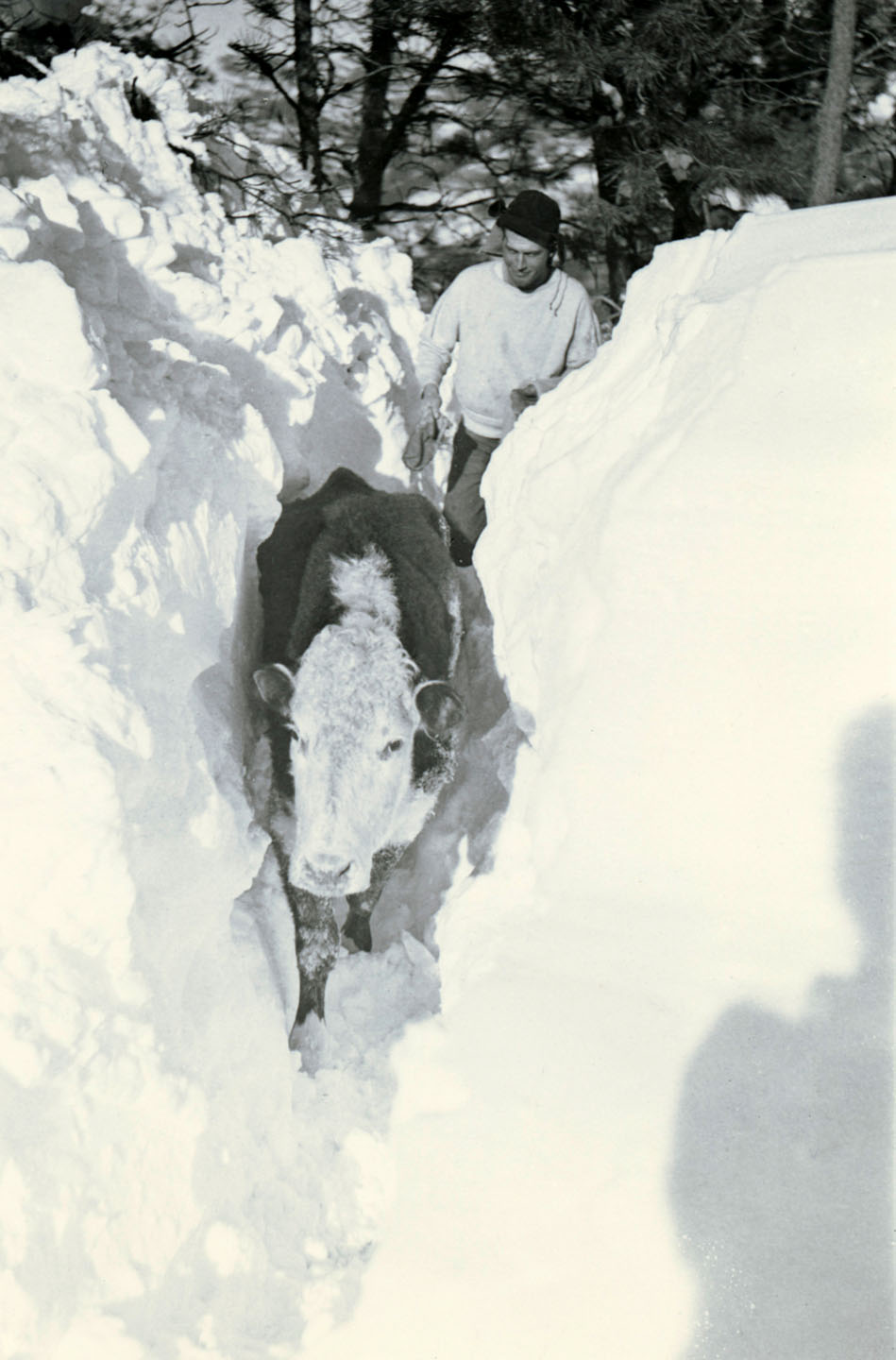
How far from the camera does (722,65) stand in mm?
3715

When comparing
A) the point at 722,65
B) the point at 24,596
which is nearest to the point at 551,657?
the point at 24,596

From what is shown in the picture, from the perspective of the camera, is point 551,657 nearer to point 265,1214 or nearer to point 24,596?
point 24,596

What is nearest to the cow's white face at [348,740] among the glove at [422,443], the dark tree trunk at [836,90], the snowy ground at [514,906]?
the snowy ground at [514,906]

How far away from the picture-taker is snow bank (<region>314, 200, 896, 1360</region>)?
226 cm

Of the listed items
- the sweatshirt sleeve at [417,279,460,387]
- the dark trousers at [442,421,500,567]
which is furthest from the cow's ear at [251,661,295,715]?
the sweatshirt sleeve at [417,279,460,387]

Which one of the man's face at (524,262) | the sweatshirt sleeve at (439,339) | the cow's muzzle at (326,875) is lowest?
the cow's muzzle at (326,875)

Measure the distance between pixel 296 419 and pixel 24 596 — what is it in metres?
1.63

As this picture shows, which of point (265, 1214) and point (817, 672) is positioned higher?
point (817, 672)

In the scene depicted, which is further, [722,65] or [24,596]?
[722,65]

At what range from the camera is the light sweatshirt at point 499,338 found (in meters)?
3.67

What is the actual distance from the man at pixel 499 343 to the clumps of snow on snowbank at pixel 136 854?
2.70 feet

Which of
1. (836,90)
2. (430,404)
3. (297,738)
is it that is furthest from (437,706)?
(836,90)

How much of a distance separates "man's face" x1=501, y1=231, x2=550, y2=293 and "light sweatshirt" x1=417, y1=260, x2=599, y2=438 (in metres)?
0.03

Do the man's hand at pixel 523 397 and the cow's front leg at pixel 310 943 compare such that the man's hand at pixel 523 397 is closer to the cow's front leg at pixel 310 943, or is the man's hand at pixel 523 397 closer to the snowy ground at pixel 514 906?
the snowy ground at pixel 514 906
